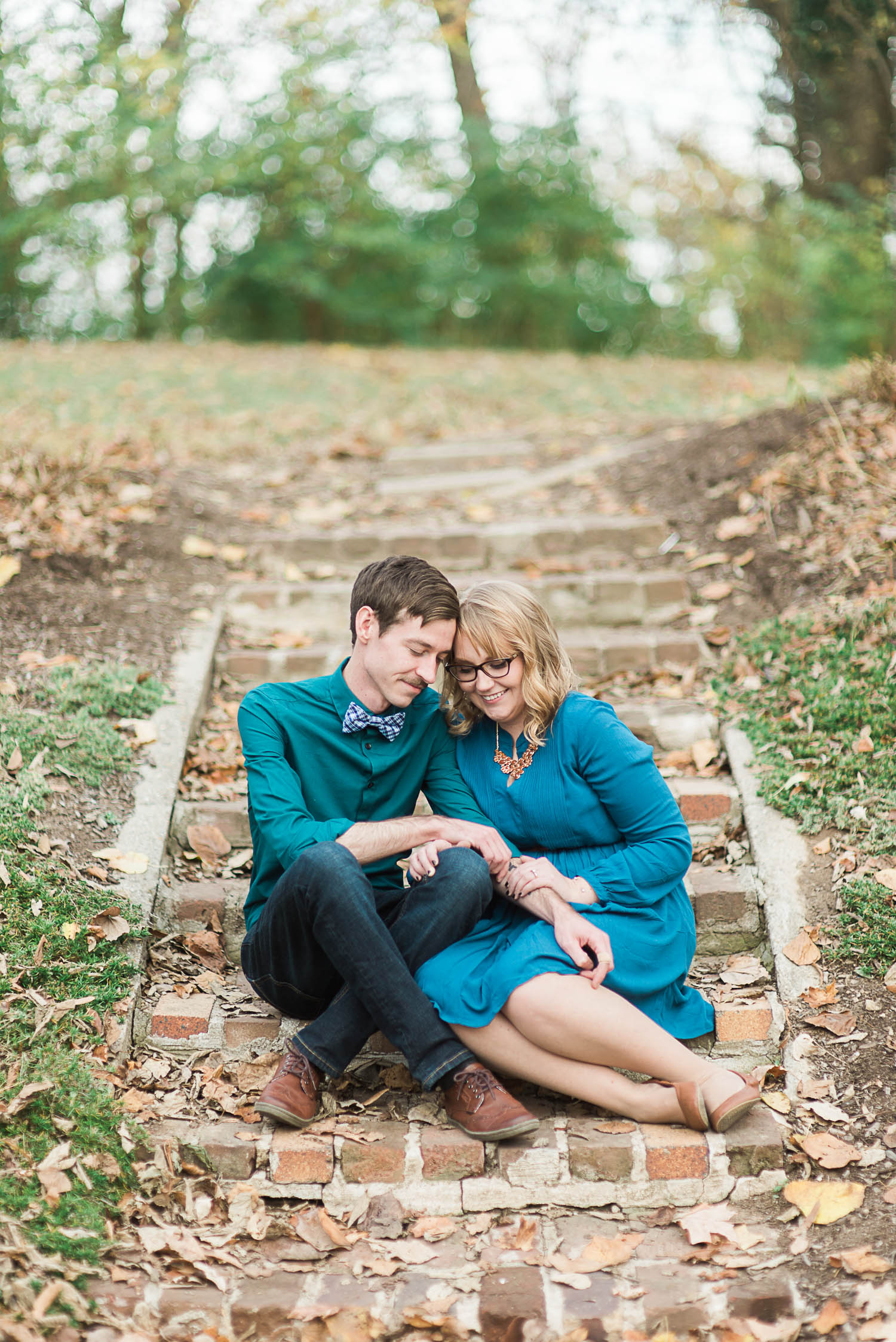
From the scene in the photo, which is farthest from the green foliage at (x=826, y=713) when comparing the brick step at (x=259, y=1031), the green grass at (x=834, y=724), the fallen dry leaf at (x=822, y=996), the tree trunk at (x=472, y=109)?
the tree trunk at (x=472, y=109)

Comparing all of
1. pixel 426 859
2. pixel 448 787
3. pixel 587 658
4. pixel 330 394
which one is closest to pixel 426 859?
pixel 426 859

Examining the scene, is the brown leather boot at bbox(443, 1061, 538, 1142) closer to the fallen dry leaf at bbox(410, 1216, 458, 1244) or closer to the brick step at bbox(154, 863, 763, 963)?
the fallen dry leaf at bbox(410, 1216, 458, 1244)

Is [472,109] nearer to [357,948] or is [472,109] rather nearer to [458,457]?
[458,457]

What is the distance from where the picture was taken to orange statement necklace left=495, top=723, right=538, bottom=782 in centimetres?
299

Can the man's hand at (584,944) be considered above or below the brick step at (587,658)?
above

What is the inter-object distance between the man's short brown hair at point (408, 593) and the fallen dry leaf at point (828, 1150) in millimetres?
1545

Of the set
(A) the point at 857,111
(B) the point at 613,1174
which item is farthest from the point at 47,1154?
(A) the point at 857,111

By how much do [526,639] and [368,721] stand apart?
1.57 ft

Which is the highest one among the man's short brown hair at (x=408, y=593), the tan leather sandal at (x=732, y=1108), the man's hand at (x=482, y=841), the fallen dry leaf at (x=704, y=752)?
the man's short brown hair at (x=408, y=593)

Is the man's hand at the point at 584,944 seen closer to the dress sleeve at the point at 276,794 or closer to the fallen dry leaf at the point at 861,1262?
the dress sleeve at the point at 276,794

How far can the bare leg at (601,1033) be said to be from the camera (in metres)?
2.63

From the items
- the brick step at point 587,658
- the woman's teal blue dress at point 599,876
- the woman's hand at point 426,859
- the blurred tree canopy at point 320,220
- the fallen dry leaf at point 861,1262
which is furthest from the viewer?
the blurred tree canopy at point 320,220

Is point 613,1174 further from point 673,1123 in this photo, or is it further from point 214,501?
point 214,501

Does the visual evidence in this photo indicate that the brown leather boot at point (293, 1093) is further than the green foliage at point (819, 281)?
No
